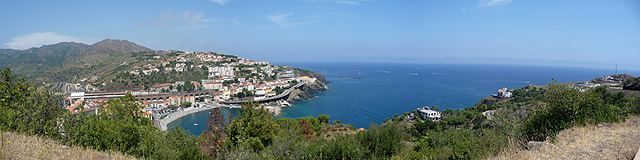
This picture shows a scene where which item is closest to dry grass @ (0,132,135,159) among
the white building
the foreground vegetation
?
the foreground vegetation

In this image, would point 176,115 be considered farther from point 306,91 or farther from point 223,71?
point 223,71

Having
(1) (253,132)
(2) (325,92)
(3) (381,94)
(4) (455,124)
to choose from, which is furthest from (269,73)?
(1) (253,132)

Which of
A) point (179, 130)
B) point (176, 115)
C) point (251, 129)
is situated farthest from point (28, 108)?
point (176, 115)

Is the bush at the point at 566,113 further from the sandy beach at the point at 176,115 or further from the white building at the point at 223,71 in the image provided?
the white building at the point at 223,71

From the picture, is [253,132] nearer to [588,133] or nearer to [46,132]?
[46,132]

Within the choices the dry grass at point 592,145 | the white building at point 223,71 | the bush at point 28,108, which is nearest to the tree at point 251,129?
the bush at point 28,108

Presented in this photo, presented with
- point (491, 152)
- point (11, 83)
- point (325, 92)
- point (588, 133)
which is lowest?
point (325, 92)
